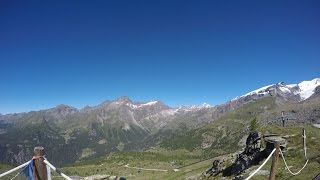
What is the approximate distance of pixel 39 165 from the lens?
13820mm

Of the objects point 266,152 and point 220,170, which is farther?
point 220,170

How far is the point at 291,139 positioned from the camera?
63.2m

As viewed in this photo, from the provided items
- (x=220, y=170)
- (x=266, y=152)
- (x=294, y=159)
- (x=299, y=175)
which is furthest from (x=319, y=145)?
(x=220, y=170)

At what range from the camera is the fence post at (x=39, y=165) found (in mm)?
13758

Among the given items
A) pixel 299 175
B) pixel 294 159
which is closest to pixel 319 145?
pixel 294 159

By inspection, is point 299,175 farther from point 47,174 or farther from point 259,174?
point 47,174

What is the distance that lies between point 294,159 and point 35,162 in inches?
1772

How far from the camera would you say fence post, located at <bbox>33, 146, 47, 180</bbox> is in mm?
13758

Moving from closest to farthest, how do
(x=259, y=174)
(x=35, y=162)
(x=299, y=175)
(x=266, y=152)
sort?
(x=35, y=162)
(x=299, y=175)
(x=259, y=174)
(x=266, y=152)

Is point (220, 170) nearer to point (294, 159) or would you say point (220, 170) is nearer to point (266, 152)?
point (266, 152)

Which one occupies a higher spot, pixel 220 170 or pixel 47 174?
pixel 47 174

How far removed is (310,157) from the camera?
155 feet

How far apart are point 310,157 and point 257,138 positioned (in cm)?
2274

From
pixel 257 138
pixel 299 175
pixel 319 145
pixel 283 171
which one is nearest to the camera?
pixel 299 175
